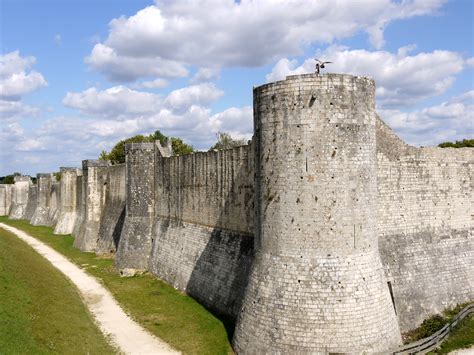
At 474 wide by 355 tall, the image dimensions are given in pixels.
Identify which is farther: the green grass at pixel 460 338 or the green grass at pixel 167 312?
the green grass at pixel 167 312

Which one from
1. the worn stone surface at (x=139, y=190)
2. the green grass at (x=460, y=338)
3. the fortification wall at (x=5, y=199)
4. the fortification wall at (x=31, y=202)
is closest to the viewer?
the green grass at (x=460, y=338)

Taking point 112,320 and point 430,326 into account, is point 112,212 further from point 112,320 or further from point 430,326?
point 430,326

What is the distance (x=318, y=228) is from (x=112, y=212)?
79.7ft

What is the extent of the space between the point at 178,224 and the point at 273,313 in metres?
12.4

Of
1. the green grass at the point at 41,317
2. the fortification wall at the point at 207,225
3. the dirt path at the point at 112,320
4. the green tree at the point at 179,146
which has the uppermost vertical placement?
the green tree at the point at 179,146

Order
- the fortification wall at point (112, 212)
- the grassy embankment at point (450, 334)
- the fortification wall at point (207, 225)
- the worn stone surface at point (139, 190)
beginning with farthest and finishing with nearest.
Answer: the fortification wall at point (112, 212) < the worn stone surface at point (139, 190) < the fortification wall at point (207, 225) < the grassy embankment at point (450, 334)

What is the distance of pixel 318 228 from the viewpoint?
42.7ft

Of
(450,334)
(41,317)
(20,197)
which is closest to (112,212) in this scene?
(41,317)

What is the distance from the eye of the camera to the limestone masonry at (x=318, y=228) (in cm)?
1286

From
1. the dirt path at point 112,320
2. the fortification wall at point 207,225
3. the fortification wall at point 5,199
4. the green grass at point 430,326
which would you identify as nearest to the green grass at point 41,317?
the dirt path at point 112,320

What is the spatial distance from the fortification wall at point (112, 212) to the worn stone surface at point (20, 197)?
34.0 metres

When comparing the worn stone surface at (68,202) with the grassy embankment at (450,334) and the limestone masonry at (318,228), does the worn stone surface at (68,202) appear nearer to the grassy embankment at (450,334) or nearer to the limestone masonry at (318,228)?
the limestone masonry at (318,228)

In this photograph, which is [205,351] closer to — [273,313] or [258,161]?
[273,313]

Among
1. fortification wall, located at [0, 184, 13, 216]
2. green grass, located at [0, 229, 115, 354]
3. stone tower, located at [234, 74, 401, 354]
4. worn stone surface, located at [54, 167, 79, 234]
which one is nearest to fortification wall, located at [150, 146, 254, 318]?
stone tower, located at [234, 74, 401, 354]
